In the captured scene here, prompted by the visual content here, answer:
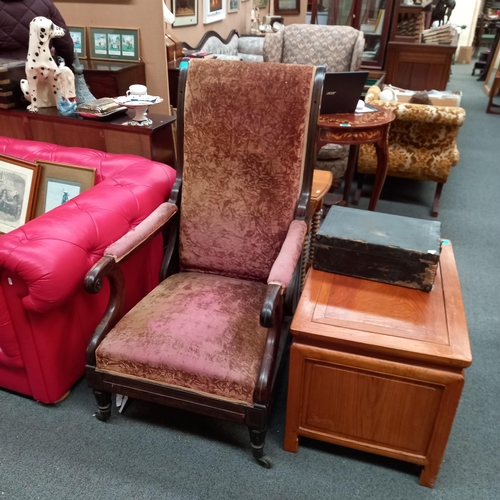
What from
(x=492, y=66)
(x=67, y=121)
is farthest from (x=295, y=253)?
(x=492, y=66)

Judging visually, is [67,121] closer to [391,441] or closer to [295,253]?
[295,253]

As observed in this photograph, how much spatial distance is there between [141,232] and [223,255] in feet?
1.11

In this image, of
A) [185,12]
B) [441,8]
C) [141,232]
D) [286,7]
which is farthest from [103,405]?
[441,8]

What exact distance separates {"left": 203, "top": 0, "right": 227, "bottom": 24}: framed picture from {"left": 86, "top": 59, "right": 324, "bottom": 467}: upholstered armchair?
3.34 metres

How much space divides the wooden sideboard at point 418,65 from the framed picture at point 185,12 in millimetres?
2086

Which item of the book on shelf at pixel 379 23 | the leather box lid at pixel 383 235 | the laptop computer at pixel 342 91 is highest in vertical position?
the book on shelf at pixel 379 23

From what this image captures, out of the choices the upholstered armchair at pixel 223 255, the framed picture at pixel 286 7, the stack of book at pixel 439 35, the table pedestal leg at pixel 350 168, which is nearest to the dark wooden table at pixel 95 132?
the upholstered armchair at pixel 223 255

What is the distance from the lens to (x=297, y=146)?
1567mm

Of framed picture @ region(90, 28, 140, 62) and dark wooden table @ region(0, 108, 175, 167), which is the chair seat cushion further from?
framed picture @ region(90, 28, 140, 62)

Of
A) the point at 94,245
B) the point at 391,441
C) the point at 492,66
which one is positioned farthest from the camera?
the point at 492,66

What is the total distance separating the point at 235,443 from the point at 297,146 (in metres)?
1.05

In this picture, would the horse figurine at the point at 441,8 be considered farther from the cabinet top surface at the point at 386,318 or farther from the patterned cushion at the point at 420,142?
the cabinet top surface at the point at 386,318

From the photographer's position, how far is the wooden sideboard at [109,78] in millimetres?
2592

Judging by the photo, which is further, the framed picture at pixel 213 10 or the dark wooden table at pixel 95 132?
the framed picture at pixel 213 10
